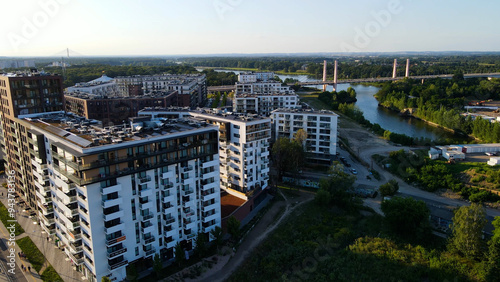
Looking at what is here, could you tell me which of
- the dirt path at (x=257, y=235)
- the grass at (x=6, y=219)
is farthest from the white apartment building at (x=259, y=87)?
the grass at (x=6, y=219)

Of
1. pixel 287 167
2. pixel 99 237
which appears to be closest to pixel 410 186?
pixel 287 167

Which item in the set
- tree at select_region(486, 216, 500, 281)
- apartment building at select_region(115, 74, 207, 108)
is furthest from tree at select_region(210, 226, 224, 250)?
apartment building at select_region(115, 74, 207, 108)

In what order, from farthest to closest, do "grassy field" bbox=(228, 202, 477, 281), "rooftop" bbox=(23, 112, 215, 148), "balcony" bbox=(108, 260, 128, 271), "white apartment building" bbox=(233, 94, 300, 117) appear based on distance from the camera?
1. "white apartment building" bbox=(233, 94, 300, 117)
2. "grassy field" bbox=(228, 202, 477, 281)
3. "rooftop" bbox=(23, 112, 215, 148)
4. "balcony" bbox=(108, 260, 128, 271)

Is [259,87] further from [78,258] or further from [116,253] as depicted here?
[116,253]

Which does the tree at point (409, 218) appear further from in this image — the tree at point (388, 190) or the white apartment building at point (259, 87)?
the white apartment building at point (259, 87)

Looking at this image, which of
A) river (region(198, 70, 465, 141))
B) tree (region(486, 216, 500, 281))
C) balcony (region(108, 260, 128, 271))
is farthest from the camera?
river (region(198, 70, 465, 141))

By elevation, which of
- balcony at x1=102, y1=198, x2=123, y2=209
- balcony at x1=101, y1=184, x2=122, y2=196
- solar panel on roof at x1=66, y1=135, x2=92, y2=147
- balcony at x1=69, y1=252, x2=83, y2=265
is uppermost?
solar panel on roof at x1=66, y1=135, x2=92, y2=147

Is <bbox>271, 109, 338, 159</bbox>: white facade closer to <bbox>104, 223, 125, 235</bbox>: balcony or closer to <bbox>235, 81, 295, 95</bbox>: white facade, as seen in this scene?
<bbox>235, 81, 295, 95</bbox>: white facade
